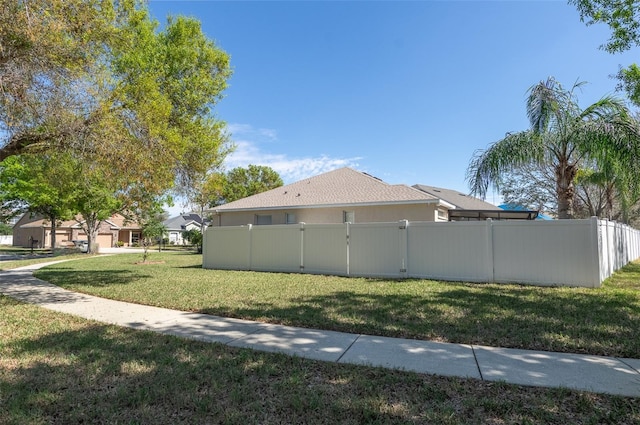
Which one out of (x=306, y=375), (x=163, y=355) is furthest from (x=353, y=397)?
(x=163, y=355)

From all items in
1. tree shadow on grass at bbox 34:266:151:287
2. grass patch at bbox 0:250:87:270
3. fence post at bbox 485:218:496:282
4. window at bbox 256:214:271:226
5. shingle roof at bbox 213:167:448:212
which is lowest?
grass patch at bbox 0:250:87:270

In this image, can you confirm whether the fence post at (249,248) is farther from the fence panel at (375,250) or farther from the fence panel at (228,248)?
the fence panel at (375,250)

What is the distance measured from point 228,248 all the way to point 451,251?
8.64 m

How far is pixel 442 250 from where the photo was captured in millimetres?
11062

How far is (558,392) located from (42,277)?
15.2 metres

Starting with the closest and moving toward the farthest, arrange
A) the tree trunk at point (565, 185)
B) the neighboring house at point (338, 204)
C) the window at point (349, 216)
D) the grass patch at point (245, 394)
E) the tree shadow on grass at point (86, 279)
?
the grass patch at point (245, 394)
the tree shadow on grass at point (86, 279)
the tree trunk at point (565, 185)
the neighboring house at point (338, 204)
the window at point (349, 216)

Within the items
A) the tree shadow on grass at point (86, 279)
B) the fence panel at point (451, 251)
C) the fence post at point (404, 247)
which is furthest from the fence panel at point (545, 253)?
the tree shadow on grass at point (86, 279)

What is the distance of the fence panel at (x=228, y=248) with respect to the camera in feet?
47.5

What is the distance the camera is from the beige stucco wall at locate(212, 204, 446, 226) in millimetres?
15516

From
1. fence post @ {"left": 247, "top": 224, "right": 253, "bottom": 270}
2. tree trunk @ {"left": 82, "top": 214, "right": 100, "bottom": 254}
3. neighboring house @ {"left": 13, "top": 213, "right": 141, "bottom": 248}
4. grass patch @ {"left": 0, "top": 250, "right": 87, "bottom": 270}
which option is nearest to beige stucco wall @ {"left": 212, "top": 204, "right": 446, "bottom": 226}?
fence post @ {"left": 247, "top": 224, "right": 253, "bottom": 270}

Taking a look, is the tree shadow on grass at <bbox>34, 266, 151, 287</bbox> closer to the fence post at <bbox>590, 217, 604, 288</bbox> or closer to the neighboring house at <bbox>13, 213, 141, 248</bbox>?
the fence post at <bbox>590, 217, 604, 288</bbox>

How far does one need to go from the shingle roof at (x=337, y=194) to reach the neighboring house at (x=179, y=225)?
40607 millimetres

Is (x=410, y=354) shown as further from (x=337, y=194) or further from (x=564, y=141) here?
(x=337, y=194)

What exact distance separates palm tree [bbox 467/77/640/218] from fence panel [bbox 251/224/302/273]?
692cm
